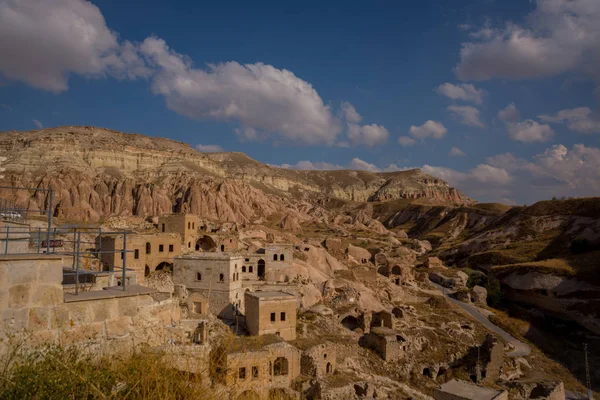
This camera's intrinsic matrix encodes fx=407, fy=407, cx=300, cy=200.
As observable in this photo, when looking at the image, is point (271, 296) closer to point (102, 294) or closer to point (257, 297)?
point (257, 297)

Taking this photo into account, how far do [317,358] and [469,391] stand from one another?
8.33 meters

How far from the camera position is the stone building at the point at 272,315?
23.9 m

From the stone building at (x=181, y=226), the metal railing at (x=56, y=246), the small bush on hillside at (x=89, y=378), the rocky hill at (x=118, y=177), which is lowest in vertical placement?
the small bush on hillside at (x=89, y=378)

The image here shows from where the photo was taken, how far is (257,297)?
24234mm

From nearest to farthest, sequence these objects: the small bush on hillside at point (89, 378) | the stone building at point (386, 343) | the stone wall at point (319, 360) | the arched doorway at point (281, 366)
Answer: the small bush on hillside at point (89, 378), the arched doorway at point (281, 366), the stone wall at point (319, 360), the stone building at point (386, 343)

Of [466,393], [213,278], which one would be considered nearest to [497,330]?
[466,393]

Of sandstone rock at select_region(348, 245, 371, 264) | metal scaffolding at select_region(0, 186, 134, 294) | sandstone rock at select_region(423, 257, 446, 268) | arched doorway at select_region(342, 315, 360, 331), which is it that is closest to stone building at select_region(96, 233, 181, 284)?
metal scaffolding at select_region(0, 186, 134, 294)

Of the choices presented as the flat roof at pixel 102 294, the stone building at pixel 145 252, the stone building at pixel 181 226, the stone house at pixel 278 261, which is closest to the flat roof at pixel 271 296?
the stone building at pixel 145 252

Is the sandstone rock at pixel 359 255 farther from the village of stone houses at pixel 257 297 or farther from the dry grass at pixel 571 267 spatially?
the dry grass at pixel 571 267

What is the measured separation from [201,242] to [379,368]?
2184 cm

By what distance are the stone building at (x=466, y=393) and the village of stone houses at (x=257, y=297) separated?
0.08m

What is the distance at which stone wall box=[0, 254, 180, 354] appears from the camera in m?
5.03

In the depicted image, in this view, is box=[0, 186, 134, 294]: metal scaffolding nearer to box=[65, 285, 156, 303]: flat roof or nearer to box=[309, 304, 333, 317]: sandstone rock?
box=[65, 285, 156, 303]: flat roof

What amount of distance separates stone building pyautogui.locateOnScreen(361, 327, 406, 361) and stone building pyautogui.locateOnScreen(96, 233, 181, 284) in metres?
15.1
